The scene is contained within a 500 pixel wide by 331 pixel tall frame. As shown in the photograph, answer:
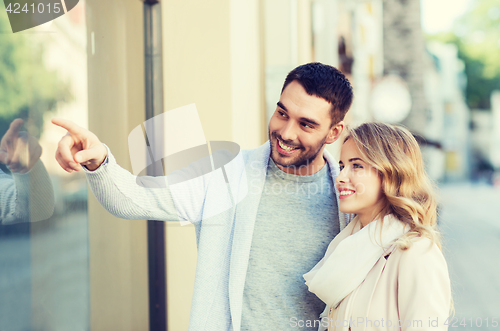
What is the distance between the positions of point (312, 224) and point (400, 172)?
442mm

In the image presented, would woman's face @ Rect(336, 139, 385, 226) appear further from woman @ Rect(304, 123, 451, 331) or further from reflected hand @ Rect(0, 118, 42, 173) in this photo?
reflected hand @ Rect(0, 118, 42, 173)

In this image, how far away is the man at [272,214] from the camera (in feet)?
5.41

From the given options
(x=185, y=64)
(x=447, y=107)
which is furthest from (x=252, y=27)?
(x=447, y=107)

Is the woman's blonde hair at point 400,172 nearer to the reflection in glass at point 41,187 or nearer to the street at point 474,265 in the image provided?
the street at point 474,265

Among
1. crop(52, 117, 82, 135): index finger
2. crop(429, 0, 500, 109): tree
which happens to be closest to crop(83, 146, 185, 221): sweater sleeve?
crop(52, 117, 82, 135): index finger

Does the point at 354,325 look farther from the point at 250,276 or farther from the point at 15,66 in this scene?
the point at 15,66

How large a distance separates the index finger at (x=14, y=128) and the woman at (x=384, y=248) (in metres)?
1.17

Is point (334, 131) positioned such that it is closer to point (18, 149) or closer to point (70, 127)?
point (70, 127)

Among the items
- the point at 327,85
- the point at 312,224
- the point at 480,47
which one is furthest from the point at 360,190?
the point at 480,47

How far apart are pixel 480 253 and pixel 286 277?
8.95m

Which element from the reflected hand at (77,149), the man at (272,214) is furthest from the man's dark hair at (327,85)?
the reflected hand at (77,149)

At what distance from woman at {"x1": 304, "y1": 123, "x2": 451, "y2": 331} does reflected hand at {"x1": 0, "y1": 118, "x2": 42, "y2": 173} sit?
43.5 inches

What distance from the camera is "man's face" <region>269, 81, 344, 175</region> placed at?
188cm

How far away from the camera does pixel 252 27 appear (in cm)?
372
